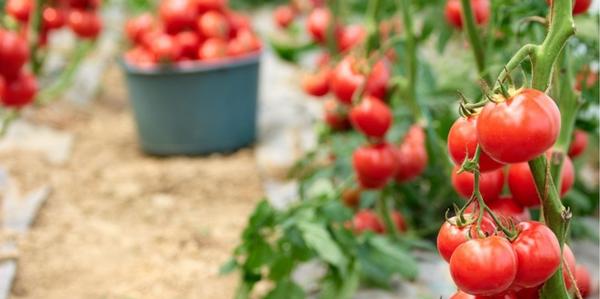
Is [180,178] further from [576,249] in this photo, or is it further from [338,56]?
[576,249]

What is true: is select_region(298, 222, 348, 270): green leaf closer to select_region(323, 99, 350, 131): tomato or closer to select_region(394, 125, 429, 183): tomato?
select_region(394, 125, 429, 183): tomato

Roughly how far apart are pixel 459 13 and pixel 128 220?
1349mm

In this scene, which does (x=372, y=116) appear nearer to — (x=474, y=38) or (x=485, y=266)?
(x=474, y=38)

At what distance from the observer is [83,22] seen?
2695mm

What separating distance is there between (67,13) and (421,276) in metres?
1.36

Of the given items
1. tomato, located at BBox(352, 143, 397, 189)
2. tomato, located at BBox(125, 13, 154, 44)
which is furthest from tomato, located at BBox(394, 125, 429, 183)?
tomato, located at BBox(125, 13, 154, 44)

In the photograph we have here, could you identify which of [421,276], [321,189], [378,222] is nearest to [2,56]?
[321,189]

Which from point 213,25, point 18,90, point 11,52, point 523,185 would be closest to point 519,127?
point 523,185

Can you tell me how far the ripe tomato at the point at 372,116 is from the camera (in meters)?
1.85

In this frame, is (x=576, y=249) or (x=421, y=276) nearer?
(x=421, y=276)

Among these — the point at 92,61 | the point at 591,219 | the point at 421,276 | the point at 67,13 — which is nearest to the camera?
the point at 421,276

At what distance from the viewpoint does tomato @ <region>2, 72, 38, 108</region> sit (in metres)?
2.22

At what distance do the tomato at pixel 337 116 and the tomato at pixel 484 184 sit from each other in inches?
39.6

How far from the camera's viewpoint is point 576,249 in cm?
216
